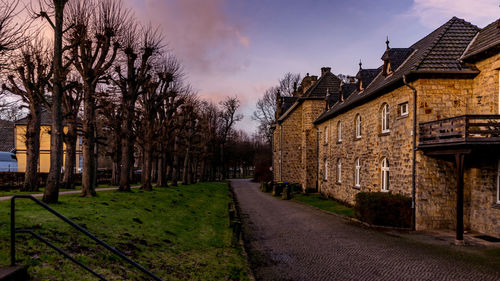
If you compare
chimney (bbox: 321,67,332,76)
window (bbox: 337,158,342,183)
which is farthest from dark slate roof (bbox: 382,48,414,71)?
chimney (bbox: 321,67,332,76)

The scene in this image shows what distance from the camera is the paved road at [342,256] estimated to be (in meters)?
8.51

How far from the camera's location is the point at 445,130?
1351cm

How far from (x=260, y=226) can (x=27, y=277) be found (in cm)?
1136

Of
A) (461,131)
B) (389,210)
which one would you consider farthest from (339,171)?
(461,131)

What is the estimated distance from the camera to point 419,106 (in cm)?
1479

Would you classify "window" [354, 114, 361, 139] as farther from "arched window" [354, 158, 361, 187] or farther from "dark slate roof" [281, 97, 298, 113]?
"dark slate roof" [281, 97, 298, 113]

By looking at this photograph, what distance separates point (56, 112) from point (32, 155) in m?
8.07

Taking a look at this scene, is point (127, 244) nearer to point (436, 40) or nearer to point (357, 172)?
point (436, 40)

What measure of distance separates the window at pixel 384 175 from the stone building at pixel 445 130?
0.05m

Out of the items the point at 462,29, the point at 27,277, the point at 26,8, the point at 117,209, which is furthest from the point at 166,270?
the point at 462,29

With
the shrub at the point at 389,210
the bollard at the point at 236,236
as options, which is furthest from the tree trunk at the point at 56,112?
the shrub at the point at 389,210

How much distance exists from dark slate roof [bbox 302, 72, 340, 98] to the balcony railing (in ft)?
70.8

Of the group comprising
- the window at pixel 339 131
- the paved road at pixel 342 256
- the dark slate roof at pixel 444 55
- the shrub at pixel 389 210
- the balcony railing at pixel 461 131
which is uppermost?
the dark slate roof at pixel 444 55

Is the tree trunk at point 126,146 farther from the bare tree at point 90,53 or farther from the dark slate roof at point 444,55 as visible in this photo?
the dark slate roof at point 444,55
